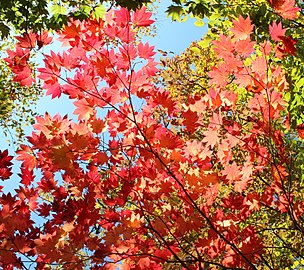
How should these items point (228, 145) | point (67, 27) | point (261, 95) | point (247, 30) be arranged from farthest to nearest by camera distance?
1. point (228, 145)
2. point (67, 27)
3. point (261, 95)
4. point (247, 30)

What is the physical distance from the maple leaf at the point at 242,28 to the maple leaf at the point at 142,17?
68cm

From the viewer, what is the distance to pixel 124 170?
12.1 feet

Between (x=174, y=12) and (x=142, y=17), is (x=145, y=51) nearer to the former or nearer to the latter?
(x=142, y=17)

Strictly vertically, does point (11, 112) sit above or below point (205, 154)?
above

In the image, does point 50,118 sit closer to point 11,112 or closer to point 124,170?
point 124,170

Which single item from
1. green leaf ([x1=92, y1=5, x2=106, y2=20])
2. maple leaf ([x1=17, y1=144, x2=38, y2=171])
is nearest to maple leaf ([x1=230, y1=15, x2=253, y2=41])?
green leaf ([x1=92, y1=5, x2=106, y2=20])

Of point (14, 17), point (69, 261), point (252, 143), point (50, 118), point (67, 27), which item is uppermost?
point (14, 17)

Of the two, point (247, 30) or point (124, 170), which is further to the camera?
point (124, 170)

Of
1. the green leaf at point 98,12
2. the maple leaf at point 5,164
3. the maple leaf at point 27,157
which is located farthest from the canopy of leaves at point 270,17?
the maple leaf at point 5,164

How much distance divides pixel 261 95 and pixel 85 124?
5.30 feet

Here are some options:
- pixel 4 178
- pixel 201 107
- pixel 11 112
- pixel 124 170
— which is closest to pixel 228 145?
pixel 201 107

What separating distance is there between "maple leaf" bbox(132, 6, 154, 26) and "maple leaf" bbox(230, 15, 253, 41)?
685 mm

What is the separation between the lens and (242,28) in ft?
8.97

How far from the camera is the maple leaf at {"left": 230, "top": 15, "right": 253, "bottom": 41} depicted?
8.79ft
